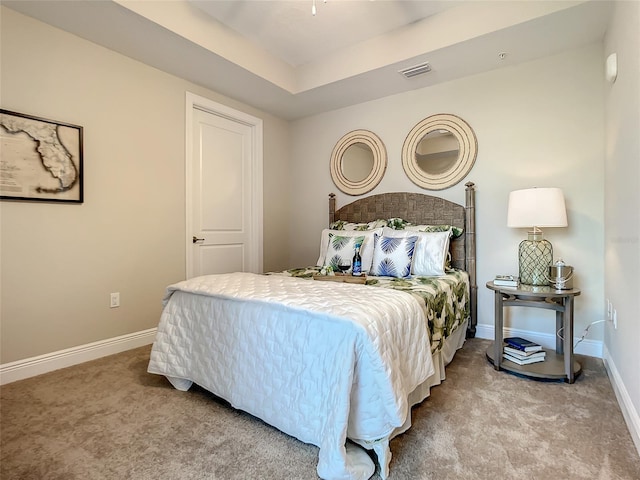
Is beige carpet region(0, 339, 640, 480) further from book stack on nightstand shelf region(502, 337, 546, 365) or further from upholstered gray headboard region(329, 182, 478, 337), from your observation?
upholstered gray headboard region(329, 182, 478, 337)

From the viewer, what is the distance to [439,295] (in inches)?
83.8

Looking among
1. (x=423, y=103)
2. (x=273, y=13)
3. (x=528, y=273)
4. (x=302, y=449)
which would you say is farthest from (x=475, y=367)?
(x=273, y=13)

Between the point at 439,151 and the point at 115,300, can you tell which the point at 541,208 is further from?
the point at 115,300

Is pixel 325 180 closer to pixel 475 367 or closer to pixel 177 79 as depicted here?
pixel 177 79

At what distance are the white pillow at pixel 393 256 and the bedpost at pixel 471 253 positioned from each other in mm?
598

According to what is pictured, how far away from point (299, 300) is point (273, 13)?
2.29 meters

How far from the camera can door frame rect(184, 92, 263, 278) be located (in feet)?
10.4

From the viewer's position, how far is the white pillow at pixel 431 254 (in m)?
2.65

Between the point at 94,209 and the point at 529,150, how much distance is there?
3.53 metres

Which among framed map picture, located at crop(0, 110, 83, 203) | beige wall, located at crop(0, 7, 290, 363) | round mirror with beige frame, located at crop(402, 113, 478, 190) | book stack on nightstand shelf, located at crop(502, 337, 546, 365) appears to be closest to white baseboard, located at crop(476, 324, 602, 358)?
book stack on nightstand shelf, located at crop(502, 337, 546, 365)

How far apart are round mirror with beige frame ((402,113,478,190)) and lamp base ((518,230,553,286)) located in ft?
3.09

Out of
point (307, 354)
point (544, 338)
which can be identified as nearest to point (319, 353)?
point (307, 354)

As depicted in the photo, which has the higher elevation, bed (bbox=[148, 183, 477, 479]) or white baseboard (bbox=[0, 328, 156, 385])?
bed (bbox=[148, 183, 477, 479])

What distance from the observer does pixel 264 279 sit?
2182 millimetres
